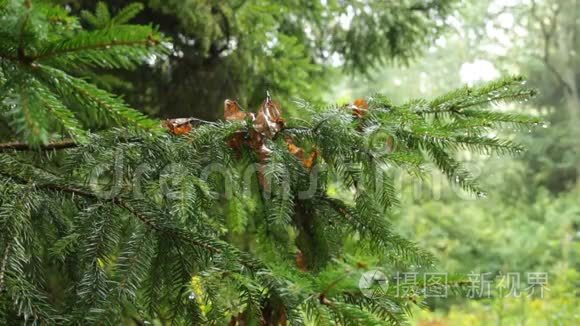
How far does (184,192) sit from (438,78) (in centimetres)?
2035

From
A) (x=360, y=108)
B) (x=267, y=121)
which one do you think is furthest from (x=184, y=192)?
(x=360, y=108)

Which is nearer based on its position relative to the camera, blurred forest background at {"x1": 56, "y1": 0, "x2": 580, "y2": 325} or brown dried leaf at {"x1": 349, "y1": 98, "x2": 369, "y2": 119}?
brown dried leaf at {"x1": 349, "y1": 98, "x2": 369, "y2": 119}

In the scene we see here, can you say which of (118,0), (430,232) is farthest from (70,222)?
(430,232)

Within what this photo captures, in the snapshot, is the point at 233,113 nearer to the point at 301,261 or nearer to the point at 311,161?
the point at 311,161

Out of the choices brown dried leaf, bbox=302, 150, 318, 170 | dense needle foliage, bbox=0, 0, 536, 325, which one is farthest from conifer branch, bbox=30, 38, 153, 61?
brown dried leaf, bbox=302, 150, 318, 170

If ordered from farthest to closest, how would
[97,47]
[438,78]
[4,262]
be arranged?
[438,78] → [4,262] → [97,47]

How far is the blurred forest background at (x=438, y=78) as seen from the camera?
293 cm

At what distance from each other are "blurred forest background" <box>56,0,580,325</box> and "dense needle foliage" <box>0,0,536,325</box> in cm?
24

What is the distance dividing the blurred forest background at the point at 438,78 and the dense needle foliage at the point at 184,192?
0.78ft

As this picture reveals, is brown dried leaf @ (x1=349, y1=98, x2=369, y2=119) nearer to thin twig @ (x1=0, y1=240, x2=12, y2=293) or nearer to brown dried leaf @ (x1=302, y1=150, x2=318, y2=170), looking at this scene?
brown dried leaf @ (x1=302, y1=150, x2=318, y2=170)

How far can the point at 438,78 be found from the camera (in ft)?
66.9

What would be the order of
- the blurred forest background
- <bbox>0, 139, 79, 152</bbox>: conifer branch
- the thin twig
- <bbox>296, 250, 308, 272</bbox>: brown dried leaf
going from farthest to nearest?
the blurred forest background → <bbox>296, 250, 308, 272</bbox>: brown dried leaf → <bbox>0, 139, 79, 152</bbox>: conifer branch → the thin twig

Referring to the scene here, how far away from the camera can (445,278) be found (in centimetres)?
98

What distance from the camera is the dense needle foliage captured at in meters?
0.83
